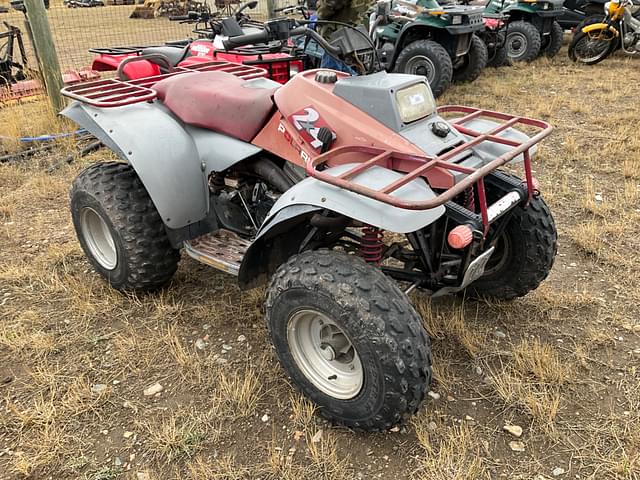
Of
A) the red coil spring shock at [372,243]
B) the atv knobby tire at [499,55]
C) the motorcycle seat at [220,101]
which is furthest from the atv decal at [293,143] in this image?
the atv knobby tire at [499,55]

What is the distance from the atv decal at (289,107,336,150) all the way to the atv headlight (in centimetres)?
33

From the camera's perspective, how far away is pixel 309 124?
2461mm

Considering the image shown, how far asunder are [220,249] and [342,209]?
1157mm

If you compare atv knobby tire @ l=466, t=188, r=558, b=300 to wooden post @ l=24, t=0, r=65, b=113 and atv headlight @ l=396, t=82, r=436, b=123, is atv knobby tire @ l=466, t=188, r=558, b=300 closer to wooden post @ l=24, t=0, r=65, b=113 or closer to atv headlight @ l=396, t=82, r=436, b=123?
atv headlight @ l=396, t=82, r=436, b=123

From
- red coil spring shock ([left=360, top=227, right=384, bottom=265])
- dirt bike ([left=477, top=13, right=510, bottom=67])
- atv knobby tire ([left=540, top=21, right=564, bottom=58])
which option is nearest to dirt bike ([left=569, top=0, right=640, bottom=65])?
atv knobby tire ([left=540, top=21, right=564, bottom=58])

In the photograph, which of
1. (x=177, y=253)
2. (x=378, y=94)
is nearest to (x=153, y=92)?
(x=177, y=253)

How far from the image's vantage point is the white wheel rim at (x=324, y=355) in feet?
7.41

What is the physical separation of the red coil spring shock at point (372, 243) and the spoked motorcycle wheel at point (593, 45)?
9.06m

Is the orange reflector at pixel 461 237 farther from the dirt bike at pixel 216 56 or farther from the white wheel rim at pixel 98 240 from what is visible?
the dirt bike at pixel 216 56

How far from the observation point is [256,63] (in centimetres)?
471

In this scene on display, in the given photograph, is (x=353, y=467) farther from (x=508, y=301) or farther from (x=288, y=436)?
(x=508, y=301)

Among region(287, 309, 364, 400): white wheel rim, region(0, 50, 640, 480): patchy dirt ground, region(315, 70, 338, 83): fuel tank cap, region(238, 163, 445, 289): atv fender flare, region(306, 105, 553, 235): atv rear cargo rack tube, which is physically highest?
region(315, 70, 338, 83): fuel tank cap

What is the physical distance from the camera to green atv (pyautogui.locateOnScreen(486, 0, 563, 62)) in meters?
9.37

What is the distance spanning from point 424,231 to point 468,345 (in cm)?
69
